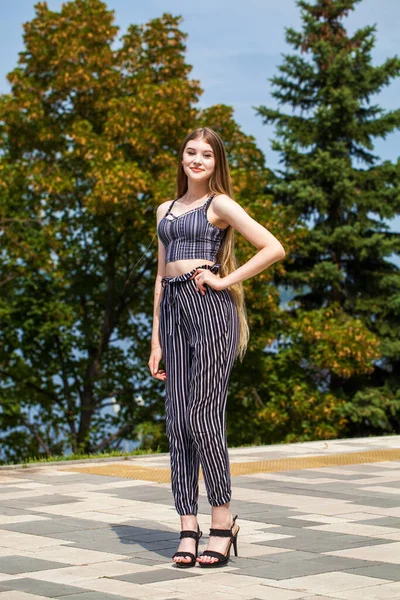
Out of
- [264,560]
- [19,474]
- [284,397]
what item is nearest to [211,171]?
[264,560]

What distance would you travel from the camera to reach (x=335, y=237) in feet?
76.8

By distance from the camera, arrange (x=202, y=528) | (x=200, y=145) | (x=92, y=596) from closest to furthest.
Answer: (x=92, y=596) → (x=200, y=145) → (x=202, y=528)

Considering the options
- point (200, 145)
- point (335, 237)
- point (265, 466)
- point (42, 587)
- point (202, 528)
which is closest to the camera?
point (42, 587)

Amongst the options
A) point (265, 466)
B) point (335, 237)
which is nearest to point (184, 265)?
point (265, 466)

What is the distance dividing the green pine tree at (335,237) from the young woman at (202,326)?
16.5 m

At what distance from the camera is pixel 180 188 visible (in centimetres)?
542

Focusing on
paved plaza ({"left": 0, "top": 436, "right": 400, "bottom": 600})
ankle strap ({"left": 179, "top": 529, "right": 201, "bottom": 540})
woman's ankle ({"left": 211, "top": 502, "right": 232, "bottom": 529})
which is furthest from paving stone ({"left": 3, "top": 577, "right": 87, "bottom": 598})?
woman's ankle ({"left": 211, "top": 502, "right": 232, "bottom": 529})

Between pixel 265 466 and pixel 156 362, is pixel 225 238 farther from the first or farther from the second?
pixel 265 466

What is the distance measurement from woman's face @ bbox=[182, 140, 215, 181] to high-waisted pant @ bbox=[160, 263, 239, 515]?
0.44m

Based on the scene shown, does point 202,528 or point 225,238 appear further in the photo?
point 202,528

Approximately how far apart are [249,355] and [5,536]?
17.2 m

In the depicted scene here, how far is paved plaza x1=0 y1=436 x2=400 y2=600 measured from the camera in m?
4.45

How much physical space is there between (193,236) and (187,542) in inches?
53.8

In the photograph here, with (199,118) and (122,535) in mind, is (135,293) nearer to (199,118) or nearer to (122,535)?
(199,118)
